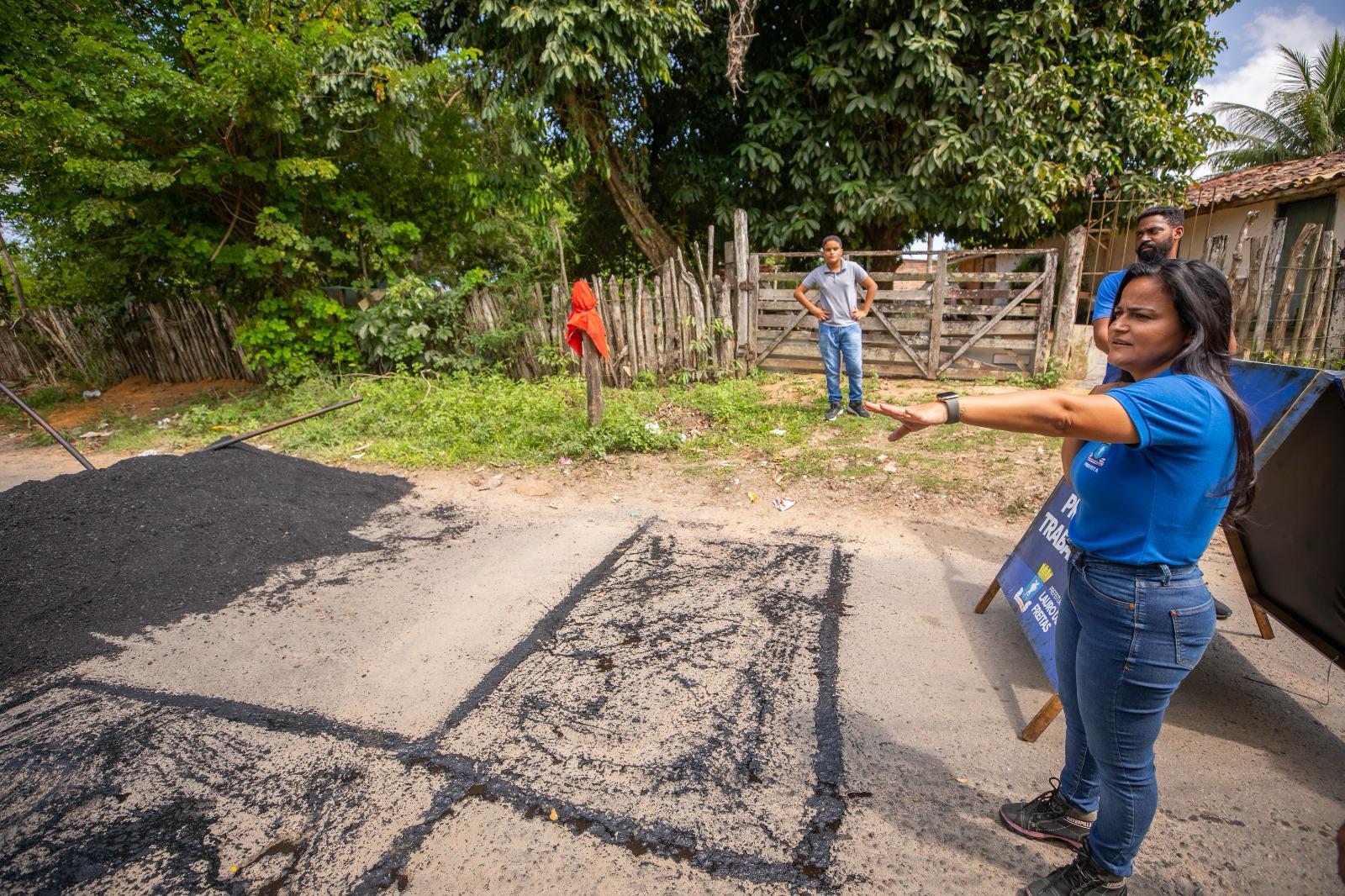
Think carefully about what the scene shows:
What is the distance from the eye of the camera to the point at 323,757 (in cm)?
248

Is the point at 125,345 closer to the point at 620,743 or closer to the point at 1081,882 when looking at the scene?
the point at 620,743

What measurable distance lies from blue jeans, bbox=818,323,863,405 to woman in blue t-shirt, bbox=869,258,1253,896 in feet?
16.3

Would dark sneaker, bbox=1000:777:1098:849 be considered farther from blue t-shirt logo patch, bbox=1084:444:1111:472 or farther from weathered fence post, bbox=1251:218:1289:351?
weathered fence post, bbox=1251:218:1289:351

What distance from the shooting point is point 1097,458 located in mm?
1612

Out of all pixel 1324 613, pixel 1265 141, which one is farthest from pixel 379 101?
pixel 1265 141

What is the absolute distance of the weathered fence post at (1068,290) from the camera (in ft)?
26.5

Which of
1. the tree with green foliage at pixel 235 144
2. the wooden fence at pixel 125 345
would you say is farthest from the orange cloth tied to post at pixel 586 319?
the wooden fence at pixel 125 345

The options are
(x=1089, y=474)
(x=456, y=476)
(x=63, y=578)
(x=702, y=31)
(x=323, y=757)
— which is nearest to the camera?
(x=1089, y=474)

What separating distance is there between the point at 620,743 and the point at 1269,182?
51.1ft

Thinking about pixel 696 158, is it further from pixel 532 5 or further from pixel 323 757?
pixel 323 757

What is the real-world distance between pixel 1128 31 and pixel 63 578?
43.4ft

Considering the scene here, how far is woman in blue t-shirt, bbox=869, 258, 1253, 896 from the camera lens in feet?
4.62

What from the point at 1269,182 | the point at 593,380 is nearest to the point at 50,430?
the point at 593,380

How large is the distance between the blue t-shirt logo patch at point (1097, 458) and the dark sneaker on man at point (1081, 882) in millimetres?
1080
